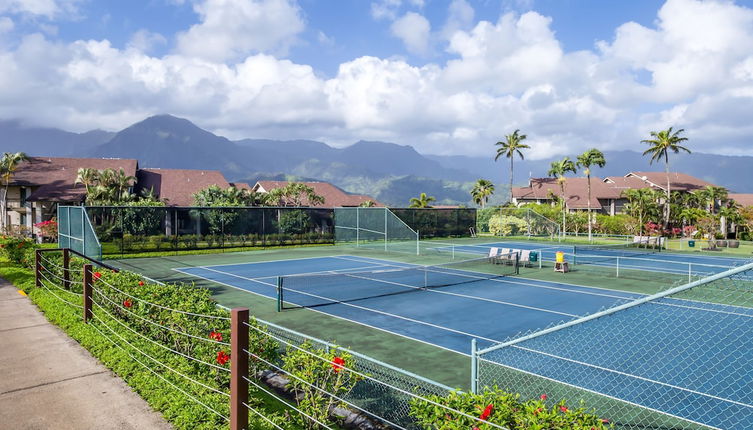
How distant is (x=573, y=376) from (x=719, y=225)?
5570cm

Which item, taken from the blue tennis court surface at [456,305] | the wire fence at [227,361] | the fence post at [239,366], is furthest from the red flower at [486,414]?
the blue tennis court surface at [456,305]

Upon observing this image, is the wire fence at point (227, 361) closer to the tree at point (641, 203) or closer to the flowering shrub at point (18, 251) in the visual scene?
the flowering shrub at point (18, 251)

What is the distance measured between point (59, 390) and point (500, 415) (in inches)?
267

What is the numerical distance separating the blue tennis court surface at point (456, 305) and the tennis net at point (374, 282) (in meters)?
0.08

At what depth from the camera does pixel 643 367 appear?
32.9 feet

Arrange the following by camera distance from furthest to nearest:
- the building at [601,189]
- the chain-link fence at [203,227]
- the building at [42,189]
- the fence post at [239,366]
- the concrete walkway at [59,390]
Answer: the building at [601,189] < the building at [42,189] < the chain-link fence at [203,227] < the concrete walkway at [59,390] < the fence post at [239,366]

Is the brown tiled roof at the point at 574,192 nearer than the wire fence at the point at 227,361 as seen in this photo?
No

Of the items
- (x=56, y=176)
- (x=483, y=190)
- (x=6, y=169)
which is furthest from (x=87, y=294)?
(x=483, y=190)

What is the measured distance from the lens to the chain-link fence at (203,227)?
101 ft

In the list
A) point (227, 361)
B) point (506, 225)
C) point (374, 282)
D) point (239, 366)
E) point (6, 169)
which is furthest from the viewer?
point (6, 169)

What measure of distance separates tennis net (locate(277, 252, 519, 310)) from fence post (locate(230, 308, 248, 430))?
961cm

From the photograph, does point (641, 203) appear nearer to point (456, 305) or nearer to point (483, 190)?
point (483, 190)

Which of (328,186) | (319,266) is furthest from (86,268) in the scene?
(328,186)

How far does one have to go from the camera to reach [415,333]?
492 inches
